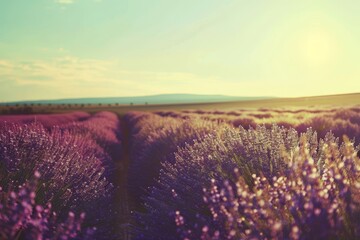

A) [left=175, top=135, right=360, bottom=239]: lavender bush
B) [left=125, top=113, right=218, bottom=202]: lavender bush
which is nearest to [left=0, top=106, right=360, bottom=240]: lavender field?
[left=175, top=135, right=360, bottom=239]: lavender bush

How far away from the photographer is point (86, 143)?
34.0 feet

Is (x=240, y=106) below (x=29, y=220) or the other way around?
below

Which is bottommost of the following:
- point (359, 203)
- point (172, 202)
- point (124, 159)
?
point (124, 159)

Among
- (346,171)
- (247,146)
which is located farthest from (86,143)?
(346,171)

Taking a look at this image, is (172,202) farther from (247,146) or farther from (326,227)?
(326,227)

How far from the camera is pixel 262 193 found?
359cm

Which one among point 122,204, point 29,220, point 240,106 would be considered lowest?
point 240,106

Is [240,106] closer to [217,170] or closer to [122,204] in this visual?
[122,204]

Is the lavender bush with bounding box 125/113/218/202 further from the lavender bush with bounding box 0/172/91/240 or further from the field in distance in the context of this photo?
the field in distance

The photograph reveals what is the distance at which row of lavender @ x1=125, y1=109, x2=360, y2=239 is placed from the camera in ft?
9.23

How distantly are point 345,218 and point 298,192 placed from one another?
17.6 inches

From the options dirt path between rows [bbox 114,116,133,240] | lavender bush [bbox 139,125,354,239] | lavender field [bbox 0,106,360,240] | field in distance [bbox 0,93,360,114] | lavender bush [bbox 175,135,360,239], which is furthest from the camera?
field in distance [bbox 0,93,360,114]

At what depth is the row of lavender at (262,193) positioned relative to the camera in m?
2.81

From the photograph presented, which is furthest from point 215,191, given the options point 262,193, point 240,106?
point 240,106
